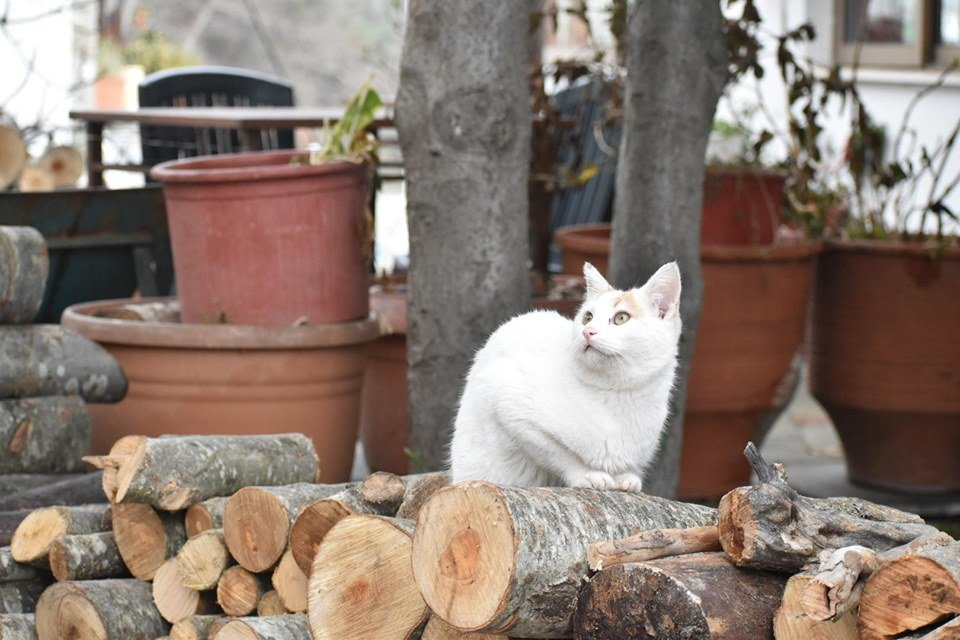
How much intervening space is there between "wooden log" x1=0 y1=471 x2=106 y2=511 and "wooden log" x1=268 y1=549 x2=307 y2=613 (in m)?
0.76

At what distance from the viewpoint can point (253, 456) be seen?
269cm

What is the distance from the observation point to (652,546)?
1.86m

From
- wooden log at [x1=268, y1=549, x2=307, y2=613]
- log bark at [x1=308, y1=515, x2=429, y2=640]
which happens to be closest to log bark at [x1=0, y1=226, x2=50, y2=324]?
wooden log at [x1=268, y1=549, x2=307, y2=613]

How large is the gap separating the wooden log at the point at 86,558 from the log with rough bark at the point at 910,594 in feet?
5.09

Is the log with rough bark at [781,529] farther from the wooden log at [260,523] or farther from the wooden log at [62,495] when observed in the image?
the wooden log at [62,495]

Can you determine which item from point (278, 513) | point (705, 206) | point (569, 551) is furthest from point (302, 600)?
point (705, 206)

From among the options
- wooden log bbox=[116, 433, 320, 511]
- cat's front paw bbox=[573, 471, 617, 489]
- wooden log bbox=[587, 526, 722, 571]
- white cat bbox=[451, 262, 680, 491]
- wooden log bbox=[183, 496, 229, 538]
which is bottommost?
wooden log bbox=[183, 496, 229, 538]

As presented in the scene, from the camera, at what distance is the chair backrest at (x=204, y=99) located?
18.0ft

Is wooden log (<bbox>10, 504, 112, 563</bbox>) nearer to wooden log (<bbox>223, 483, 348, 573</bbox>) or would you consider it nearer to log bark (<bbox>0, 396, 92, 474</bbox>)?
wooden log (<bbox>223, 483, 348, 573</bbox>)

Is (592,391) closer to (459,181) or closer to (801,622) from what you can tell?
(801,622)

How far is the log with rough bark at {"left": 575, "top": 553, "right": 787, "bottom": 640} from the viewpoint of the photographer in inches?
66.3

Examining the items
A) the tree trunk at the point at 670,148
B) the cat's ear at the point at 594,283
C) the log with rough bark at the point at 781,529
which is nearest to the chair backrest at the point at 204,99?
the tree trunk at the point at 670,148

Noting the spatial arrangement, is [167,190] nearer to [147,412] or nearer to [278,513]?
[147,412]

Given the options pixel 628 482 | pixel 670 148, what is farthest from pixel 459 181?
pixel 628 482
